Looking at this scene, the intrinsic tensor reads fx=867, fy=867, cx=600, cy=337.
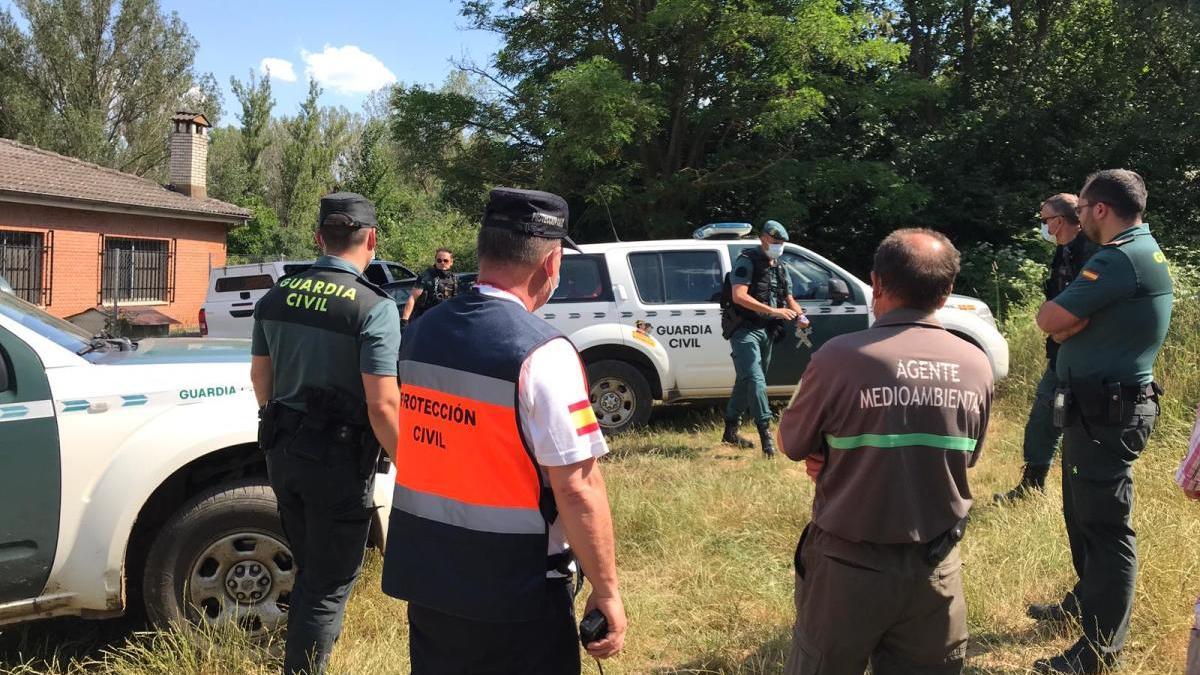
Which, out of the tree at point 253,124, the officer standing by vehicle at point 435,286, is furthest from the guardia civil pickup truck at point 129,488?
the tree at point 253,124

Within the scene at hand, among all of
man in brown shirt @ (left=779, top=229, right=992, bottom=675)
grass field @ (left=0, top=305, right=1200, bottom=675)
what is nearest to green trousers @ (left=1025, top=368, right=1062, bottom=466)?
grass field @ (left=0, top=305, right=1200, bottom=675)

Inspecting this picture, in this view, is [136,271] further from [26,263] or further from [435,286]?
[435,286]

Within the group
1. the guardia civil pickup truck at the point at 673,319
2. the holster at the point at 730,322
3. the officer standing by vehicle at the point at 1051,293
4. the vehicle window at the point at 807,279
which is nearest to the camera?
the officer standing by vehicle at the point at 1051,293

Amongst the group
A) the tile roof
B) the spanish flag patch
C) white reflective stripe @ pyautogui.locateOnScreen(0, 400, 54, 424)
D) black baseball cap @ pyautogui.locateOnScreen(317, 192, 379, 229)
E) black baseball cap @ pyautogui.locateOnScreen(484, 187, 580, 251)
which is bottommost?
white reflective stripe @ pyautogui.locateOnScreen(0, 400, 54, 424)

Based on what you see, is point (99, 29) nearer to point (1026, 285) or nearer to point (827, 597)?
point (1026, 285)

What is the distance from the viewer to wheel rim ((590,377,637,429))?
7688 mm

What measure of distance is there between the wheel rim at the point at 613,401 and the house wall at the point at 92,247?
1592 cm

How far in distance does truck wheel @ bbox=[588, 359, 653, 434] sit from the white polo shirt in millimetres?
5706

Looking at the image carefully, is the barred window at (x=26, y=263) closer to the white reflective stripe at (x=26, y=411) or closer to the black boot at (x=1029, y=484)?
the white reflective stripe at (x=26, y=411)

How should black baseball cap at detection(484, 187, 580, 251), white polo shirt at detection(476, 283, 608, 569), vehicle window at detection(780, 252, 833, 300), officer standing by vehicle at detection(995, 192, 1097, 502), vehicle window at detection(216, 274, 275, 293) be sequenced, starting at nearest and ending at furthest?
1. white polo shirt at detection(476, 283, 608, 569)
2. black baseball cap at detection(484, 187, 580, 251)
3. officer standing by vehicle at detection(995, 192, 1097, 502)
4. vehicle window at detection(780, 252, 833, 300)
5. vehicle window at detection(216, 274, 275, 293)

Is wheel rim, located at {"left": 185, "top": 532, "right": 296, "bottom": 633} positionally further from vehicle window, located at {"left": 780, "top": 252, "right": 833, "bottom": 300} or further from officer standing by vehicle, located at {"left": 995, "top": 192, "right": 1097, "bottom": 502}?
vehicle window, located at {"left": 780, "top": 252, "right": 833, "bottom": 300}

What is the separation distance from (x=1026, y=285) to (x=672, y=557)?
10.9 m

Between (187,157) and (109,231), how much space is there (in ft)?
13.1

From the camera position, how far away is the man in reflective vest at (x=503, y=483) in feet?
6.27
